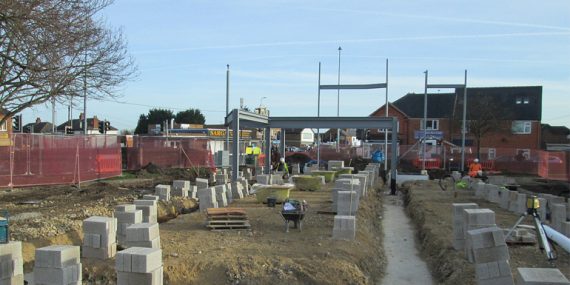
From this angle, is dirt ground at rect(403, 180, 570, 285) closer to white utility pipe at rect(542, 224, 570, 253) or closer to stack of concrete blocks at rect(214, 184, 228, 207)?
white utility pipe at rect(542, 224, 570, 253)

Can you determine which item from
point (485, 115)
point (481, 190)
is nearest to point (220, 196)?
point (481, 190)

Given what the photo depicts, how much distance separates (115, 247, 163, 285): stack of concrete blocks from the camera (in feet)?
21.3

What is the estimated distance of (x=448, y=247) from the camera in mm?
10266

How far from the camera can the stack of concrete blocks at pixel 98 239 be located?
845 cm

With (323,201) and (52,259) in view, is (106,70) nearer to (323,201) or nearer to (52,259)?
(323,201)

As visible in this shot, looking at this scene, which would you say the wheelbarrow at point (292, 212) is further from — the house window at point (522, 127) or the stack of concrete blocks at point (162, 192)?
the house window at point (522, 127)

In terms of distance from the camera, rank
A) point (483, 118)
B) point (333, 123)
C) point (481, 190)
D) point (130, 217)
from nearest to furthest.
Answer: point (130, 217), point (481, 190), point (333, 123), point (483, 118)

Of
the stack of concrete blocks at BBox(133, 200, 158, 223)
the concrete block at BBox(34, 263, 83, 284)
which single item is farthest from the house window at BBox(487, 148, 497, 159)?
the concrete block at BBox(34, 263, 83, 284)

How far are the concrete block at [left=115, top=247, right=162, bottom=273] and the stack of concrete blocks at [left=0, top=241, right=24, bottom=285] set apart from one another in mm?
1755

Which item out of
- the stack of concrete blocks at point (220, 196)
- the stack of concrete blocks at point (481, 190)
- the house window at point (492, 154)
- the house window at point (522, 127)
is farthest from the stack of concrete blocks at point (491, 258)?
the house window at point (522, 127)

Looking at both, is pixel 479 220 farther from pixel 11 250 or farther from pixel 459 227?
pixel 11 250

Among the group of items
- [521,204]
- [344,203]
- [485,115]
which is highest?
[485,115]

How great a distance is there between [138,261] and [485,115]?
153ft

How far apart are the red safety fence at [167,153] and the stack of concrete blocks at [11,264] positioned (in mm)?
22739
